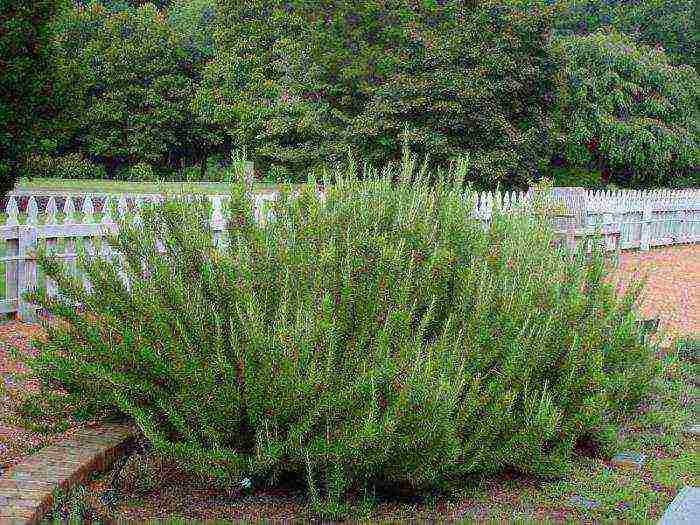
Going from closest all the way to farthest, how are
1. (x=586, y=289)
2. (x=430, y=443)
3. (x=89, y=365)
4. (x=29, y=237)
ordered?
(x=430, y=443), (x=89, y=365), (x=586, y=289), (x=29, y=237)

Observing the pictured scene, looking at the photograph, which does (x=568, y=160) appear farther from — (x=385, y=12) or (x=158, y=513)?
(x=158, y=513)

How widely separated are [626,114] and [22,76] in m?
22.4

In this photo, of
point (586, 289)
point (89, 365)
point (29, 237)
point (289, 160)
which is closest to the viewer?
point (89, 365)

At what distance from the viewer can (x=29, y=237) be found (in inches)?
325

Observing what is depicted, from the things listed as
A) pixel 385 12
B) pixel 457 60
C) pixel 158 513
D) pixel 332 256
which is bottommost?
pixel 158 513

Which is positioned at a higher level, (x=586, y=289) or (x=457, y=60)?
(x=457, y=60)

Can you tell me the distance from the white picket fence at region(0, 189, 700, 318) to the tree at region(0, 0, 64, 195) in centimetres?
99

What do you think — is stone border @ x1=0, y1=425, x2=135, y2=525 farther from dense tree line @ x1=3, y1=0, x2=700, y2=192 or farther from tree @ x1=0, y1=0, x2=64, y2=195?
dense tree line @ x1=3, y1=0, x2=700, y2=192

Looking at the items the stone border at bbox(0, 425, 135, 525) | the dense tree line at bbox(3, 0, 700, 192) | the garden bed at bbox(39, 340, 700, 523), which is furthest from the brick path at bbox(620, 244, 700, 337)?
the dense tree line at bbox(3, 0, 700, 192)

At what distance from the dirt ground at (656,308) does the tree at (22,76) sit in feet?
29.3

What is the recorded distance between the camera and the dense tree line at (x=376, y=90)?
81.8 ft

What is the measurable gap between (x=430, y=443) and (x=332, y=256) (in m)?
0.98

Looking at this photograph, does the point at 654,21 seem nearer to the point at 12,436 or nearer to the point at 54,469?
the point at 12,436

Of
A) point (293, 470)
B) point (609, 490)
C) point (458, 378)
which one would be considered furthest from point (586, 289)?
point (293, 470)
